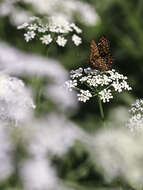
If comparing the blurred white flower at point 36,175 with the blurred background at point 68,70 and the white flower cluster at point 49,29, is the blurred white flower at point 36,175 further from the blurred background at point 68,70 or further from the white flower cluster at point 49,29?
the white flower cluster at point 49,29

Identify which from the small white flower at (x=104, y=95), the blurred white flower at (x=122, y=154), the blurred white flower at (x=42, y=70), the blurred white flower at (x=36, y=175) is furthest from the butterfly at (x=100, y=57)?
the blurred white flower at (x=42, y=70)

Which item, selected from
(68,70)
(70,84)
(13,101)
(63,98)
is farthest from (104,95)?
(68,70)

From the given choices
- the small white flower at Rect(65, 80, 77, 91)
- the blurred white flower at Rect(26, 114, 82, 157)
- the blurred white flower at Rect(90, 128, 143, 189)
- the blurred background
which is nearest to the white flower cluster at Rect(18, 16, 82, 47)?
the blurred background

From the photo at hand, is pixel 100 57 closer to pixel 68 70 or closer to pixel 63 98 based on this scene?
pixel 63 98

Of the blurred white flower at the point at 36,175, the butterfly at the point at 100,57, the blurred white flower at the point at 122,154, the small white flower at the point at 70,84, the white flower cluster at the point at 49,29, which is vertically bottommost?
the blurred white flower at the point at 36,175

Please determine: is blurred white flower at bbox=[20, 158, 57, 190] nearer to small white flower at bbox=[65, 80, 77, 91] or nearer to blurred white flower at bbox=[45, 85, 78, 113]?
small white flower at bbox=[65, 80, 77, 91]
